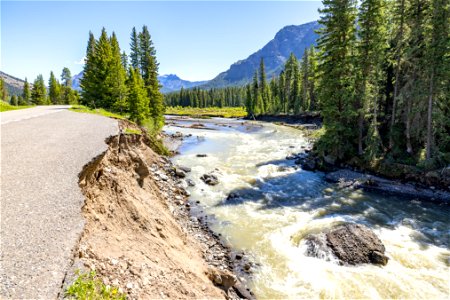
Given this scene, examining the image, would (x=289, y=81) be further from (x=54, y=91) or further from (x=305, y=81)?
(x=54, y=91)

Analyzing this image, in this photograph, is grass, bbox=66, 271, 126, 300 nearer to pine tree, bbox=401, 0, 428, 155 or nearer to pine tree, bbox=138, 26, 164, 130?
pine tree, bbox=401, 0, 428, 155

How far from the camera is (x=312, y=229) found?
1475cm

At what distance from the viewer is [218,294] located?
841 centimetres

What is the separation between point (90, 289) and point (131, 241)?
345 cm

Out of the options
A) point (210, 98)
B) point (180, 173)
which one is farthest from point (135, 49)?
point (210, 98)

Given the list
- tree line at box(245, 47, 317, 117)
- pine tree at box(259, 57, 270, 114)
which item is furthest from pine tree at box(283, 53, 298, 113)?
pine tree at box(259, 57, 270, 114)

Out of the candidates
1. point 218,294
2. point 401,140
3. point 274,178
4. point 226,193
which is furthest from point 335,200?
point 218,294

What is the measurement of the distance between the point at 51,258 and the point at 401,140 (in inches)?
1141

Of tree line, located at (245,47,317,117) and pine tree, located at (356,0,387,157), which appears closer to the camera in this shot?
pine tree, located at (356,0,387,157)

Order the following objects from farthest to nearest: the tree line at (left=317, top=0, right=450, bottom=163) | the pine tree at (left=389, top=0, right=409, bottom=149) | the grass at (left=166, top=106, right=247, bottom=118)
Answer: the grass at (left=166, top=106, right=247, bottom=118) → the pine tree at (left=389, top=0, right=409, bottom=149) → the tree line at (left=317, top=0, right=450, bottom=163)

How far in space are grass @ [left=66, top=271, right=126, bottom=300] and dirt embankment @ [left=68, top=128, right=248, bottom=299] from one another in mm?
297

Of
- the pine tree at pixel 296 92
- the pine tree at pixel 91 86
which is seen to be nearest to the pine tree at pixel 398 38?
the pine tree at pixel 91 86

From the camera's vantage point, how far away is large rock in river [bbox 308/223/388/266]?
11789 millimetres

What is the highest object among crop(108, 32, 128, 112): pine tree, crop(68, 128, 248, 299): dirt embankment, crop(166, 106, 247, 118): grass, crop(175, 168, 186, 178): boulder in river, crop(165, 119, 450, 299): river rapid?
crop(108, 32, 128, 112): pine tree
